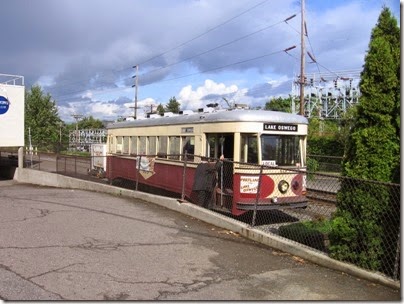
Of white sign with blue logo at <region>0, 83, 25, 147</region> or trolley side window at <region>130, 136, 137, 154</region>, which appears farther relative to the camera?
white sign with blue logo at <region>0, 83, 25, 147</region>

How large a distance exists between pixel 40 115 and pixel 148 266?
193ft

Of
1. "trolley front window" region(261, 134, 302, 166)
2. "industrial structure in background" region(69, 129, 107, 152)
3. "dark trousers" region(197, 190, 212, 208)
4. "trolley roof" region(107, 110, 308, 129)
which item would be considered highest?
"industrial structure in background" region(69, 129, 107, 152)

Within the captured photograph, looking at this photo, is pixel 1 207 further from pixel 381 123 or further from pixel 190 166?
pixel 381 123

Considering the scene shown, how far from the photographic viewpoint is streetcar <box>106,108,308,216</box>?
11336 mm

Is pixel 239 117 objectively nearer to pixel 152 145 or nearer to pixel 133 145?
pixel 152 145

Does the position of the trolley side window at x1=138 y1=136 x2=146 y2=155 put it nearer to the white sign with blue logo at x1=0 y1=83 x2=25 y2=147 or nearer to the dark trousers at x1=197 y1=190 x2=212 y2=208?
the dark trousers at x1=197 y1=190 x2=212 y2=208

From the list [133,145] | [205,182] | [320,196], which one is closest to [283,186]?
[205,182]

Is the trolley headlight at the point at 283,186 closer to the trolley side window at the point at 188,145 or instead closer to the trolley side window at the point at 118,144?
the trolley side window at the point at 188,145

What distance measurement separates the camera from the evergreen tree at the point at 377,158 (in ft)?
20.6

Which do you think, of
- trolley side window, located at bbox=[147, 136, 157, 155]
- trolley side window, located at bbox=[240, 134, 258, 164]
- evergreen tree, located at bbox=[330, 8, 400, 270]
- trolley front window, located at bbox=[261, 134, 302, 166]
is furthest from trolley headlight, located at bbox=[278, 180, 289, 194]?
trolley side window, located at bbox=[147, 136, 157, 155]

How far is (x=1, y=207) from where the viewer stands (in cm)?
1190

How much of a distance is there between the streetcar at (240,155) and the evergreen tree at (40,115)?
48724 millimetres

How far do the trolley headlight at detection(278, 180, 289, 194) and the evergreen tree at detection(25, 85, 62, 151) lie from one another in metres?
52.0

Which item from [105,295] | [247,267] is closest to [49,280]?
[105,295]
